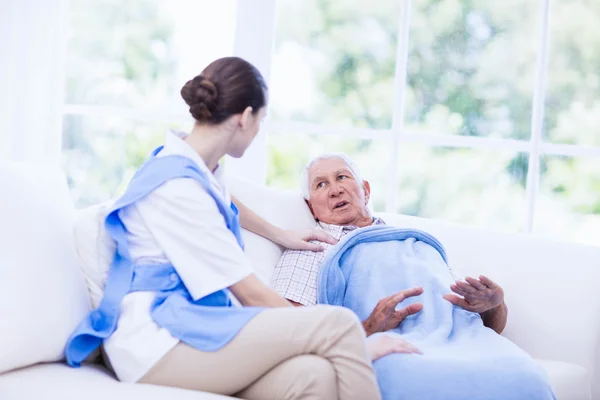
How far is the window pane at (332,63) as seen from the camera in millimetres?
3715

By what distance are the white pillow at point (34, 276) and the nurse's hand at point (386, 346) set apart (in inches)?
27.1

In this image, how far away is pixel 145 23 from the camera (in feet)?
12.9

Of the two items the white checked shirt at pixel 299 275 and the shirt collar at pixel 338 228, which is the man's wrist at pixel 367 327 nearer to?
the white checked shirt at pixel 299 275

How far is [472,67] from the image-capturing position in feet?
11.8

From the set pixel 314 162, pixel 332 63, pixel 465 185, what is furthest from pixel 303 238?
pixel 332 63

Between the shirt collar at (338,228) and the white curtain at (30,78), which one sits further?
the white curtain at (30,78)

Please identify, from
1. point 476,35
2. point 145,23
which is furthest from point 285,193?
point 145,23

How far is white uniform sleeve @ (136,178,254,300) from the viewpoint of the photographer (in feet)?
5.99

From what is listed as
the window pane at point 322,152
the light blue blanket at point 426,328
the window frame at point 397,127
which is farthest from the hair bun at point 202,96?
the window pane at point 322,152

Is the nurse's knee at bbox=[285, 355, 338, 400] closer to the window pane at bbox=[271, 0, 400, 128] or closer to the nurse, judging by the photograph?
the nurse

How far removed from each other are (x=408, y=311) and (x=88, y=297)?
0.84 meters

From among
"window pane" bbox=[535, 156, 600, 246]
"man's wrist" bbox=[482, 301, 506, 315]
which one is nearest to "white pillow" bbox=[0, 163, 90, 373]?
"man's wrist" bbox=[482, 301, 506, 315]

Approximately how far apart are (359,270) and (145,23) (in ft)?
6.74

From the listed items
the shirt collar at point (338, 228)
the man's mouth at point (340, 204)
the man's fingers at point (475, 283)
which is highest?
the man's mouth at point (340, 204)
